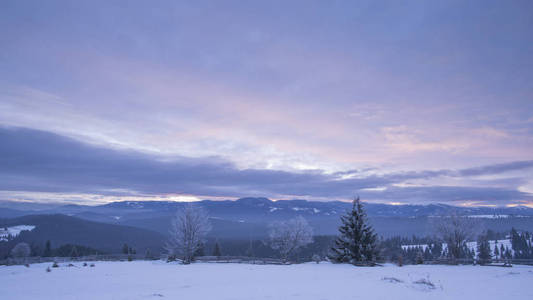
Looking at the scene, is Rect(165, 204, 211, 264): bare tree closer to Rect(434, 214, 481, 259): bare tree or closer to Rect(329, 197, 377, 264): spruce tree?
Rect(329, 197, 377, 264): spruce tree

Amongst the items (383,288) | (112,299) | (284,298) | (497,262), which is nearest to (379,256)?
(497,262)

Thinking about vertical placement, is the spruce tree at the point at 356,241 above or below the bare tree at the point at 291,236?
above

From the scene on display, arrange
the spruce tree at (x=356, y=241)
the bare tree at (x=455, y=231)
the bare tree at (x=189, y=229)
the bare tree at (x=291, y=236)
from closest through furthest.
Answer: the spruce tree at (x=356, y=241)
the bare tree at (x=455, y=231)
the bare tree at (x=189, y=229)
the bare tree at (x=291, y=236)

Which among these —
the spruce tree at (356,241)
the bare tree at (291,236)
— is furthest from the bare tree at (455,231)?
the bare tree at (291,236)

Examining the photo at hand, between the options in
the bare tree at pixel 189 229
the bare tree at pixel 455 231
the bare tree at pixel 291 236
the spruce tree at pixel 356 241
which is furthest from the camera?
the bare tree at pixel 291 236

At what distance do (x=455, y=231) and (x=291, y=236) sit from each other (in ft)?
98.8

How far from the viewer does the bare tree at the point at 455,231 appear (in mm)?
46938

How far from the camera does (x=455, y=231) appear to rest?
1871 inches

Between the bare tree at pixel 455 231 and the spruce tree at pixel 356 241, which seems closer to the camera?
the spruce tree at pixel 356 241

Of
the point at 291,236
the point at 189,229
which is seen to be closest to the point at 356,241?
the point at 291,236

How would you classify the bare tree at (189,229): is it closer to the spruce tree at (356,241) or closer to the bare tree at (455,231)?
the spruce tree at (356,241)

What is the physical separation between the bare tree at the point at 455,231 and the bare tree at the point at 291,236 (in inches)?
974

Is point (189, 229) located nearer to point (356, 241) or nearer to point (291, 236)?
point (291, 236)

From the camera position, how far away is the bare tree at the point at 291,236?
194 feet
